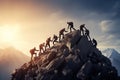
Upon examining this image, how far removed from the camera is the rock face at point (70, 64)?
7131 centimetres

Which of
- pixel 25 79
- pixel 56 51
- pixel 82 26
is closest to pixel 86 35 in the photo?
pixel 82 26

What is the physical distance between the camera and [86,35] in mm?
84500

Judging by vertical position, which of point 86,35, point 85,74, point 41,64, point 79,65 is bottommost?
point 85,74

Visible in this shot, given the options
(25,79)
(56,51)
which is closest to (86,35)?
(56,51)

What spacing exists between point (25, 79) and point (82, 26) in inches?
1096

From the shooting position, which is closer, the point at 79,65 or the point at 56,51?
the point at 79,65

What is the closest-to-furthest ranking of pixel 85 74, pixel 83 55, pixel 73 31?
1. pixel 85 74
2. pixel 83 55
3. pixel 73 31

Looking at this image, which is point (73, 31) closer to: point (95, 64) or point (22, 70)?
point (95, 64)

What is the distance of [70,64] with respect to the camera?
73.8m

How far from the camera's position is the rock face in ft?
234

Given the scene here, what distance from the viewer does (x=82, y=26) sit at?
81.2 meters

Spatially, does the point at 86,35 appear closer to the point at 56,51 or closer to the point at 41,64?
the point at 56,51

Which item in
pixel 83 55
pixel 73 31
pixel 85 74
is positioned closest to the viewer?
pixel 85 74

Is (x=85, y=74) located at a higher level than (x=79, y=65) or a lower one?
lower
